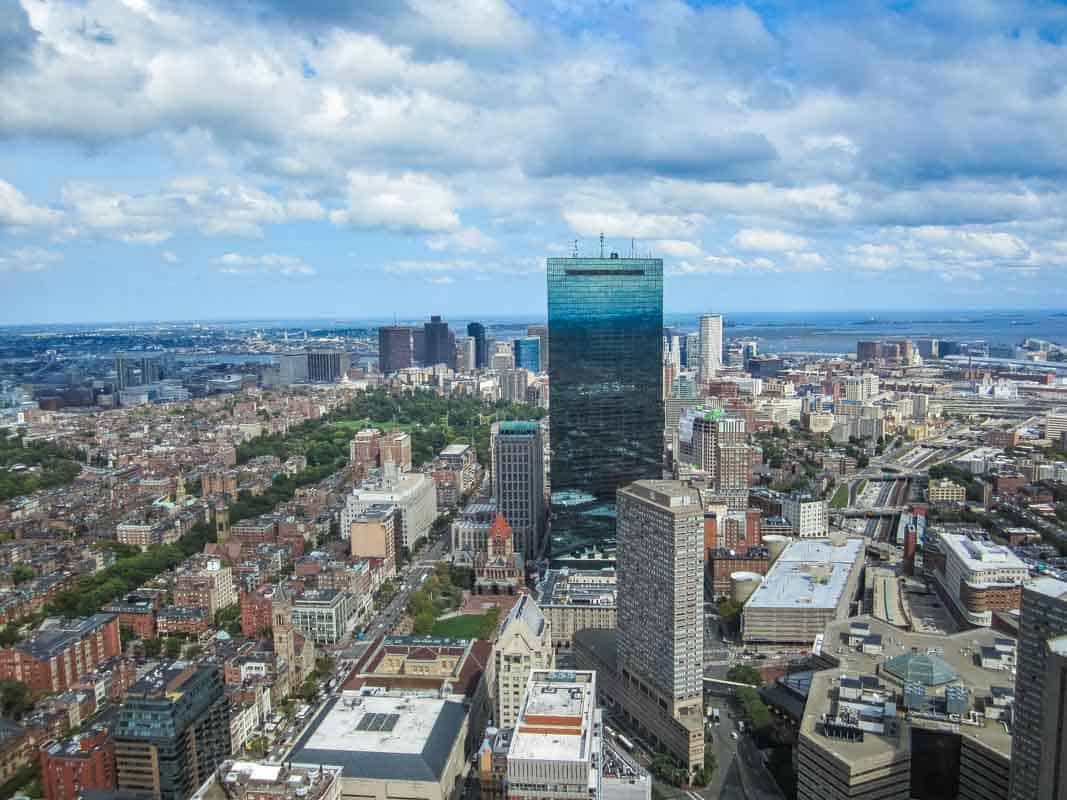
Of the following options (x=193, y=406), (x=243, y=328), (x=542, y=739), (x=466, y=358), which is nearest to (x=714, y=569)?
(x=542, y=739)

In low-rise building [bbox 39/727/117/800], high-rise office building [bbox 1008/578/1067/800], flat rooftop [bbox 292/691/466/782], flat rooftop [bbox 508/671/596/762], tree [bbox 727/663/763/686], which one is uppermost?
high-rise office building [bbox 1008/578/1067/800]

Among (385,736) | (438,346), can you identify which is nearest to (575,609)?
(385,736)

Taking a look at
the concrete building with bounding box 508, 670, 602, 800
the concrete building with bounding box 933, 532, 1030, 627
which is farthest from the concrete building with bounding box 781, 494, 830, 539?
the concrete building with bounding box 508, 670, 602, 800

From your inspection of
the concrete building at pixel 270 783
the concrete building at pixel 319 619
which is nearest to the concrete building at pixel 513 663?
the concrete building at pixel 270 783

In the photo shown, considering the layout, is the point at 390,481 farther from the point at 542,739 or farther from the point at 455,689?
the point at 542,739

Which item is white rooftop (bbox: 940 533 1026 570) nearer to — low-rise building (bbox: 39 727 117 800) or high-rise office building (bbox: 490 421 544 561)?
high-rise office building (bbox: 490 421 544 561)

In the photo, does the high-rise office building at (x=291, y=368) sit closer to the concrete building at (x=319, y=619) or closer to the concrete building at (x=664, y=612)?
the concrete building at (x=319, y=619)
